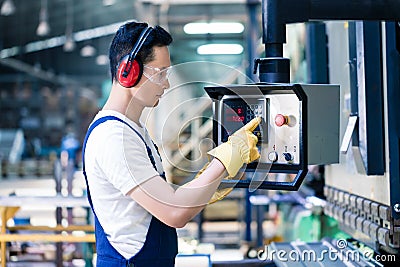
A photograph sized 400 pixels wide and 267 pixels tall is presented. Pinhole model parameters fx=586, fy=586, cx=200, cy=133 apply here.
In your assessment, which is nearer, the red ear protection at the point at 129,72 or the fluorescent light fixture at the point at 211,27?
the red ear protection at the point at 129,72

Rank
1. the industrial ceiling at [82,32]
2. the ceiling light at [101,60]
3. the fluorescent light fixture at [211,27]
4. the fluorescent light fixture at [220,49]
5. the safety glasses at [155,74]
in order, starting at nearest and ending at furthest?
1. the safety glasses at [155,74]
2. the industrial ceiling at [82,32]
3. the fluorescent light fixture at [211,27]
4. the fluorescent light fixture at [220,49]
5. the ceiling light at [101,60]

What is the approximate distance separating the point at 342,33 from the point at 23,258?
8.92 feet

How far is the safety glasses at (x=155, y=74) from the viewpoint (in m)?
1.84

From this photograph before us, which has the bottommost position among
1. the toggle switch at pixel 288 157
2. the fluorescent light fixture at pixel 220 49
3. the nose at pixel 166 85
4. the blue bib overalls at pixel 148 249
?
the blue bib overalls at pixel 148 249

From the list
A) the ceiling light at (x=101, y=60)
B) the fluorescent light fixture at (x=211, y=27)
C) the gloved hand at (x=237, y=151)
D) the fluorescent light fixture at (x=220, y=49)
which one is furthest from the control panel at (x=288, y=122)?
the ceiling light at (x=101, y=60)

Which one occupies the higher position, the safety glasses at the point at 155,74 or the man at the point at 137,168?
the safety glasses at the point at 155,74

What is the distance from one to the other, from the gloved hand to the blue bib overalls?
0.84 feet

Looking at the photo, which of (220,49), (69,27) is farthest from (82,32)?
(220,49)

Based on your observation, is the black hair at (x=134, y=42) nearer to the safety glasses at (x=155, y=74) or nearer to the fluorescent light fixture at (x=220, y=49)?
the safety glasses at (x=155, y=74)

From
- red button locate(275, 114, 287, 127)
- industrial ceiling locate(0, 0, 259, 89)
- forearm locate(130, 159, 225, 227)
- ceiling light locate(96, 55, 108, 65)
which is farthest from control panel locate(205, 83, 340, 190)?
ceiling light locate(96, 55, 108, 65)

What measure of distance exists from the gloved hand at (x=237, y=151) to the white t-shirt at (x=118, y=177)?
21 centimetres

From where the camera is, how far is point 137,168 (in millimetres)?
1746

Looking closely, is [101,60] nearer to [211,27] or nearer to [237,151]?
[211,27]

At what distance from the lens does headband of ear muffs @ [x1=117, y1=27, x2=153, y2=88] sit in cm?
180
